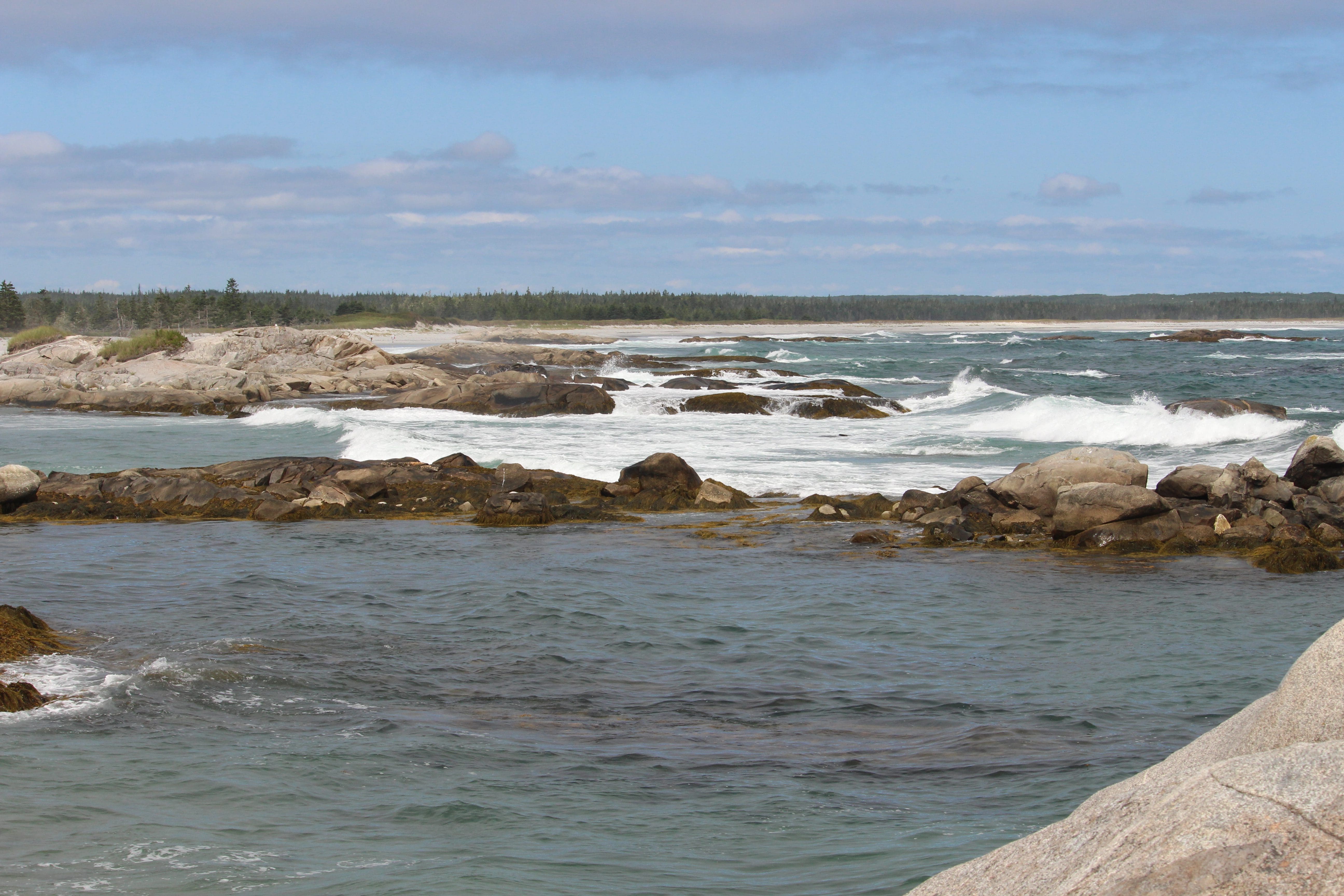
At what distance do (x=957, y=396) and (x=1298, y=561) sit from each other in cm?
2886

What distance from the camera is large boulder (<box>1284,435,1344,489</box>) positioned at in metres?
18.3

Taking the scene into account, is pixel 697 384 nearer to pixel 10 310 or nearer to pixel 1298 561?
pixel 1298 561

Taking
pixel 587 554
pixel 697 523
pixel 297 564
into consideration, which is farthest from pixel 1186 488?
pixel 297 564

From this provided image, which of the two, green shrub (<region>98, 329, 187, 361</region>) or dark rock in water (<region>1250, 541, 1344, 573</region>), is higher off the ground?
green shrub (<region>98, 329, 187, 361</region>)

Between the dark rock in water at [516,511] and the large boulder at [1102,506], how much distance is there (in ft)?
26.0

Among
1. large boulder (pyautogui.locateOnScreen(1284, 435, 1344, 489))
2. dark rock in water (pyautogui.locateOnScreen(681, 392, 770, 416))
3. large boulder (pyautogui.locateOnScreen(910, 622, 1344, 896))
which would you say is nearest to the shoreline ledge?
large boulder (pyautogui.locateOnScreen(1284, 435, 1344, 489))

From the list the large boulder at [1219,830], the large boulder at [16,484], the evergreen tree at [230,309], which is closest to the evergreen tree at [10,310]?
the evergreen tree at [230,309]

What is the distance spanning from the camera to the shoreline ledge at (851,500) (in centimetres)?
1620

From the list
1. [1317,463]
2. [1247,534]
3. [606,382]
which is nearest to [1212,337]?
[606,382]

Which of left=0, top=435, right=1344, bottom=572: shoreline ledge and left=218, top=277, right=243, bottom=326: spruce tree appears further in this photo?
left=218, top=277, right=243, bottom=326: spruce tree

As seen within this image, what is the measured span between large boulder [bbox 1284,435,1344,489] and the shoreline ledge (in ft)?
0.06

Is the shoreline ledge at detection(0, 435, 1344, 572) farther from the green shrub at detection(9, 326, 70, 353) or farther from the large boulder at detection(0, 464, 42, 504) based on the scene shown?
the green shrub at detection(9, 326, 70, 353)

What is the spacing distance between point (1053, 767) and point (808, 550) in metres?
8.78

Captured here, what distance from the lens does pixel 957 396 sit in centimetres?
4294
